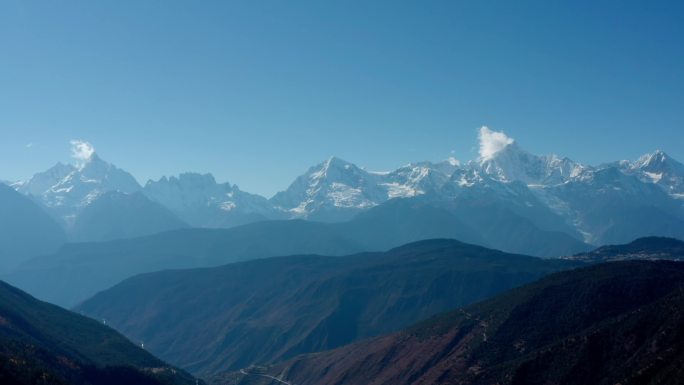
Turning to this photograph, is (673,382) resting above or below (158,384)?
above

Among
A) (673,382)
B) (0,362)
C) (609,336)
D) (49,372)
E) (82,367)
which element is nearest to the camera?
(673,382)

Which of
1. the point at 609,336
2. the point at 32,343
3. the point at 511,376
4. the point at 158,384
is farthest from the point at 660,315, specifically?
the point at 32,343

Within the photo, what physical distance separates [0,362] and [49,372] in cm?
1387

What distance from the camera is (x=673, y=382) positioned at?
119 meters

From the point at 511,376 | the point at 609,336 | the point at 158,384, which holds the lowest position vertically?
the point at 158,384

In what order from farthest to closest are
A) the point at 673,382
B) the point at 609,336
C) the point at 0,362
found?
the point at 609,336 < the point at 0,362 < the point at 673,382

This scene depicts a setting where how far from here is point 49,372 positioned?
510 ft

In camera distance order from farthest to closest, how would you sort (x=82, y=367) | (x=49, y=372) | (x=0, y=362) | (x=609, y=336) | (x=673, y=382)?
(x=82, y=367) < (x=609, y=336) < (x=49, y=372) < (x=0, y=362) < (x=673, y=382)

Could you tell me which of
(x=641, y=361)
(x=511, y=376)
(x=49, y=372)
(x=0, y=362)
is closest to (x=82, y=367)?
(x=49, y=372)

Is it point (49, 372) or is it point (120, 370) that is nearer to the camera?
point (49, 372)

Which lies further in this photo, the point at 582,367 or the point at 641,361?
the point at 582,367

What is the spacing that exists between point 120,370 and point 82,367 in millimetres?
10224

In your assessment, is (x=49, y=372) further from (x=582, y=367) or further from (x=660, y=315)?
(x=660, y=315)

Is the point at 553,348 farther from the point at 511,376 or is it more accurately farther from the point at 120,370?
the point at 120,370
